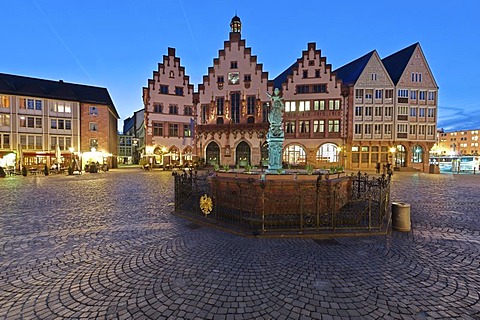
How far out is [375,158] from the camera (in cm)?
3691

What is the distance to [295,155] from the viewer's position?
37.3 m

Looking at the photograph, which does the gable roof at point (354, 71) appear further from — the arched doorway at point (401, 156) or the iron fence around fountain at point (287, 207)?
the iron fence around fountain at point (287, 207)

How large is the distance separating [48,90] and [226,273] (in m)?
47.2

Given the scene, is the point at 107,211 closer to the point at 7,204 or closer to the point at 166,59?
the point at 7,204

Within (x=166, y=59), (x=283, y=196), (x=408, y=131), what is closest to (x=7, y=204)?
(x=283, y=196)

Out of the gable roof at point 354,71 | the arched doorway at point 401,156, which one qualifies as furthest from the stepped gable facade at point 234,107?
the arched doorway at point 401,156

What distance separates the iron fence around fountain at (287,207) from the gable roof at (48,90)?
38.7 meters

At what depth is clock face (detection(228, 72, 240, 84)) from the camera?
36.3 m

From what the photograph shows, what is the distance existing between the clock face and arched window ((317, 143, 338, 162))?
16.8m

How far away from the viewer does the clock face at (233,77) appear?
36312 mm

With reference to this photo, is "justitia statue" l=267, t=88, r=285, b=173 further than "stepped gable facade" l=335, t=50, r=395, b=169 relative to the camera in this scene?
No

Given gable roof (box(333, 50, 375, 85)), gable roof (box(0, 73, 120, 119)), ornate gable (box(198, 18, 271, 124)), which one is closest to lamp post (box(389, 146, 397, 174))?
gable roof (box(333, 50, 375, 85))

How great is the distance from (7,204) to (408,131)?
4563cm

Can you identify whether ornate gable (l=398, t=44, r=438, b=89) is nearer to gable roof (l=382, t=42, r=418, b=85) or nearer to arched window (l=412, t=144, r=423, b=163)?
gable roof (l=382, t=42, r=418, b=85)
